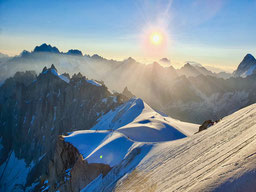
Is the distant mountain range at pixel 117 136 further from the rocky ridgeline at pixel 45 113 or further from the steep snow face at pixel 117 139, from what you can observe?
the rocky ridgeline at pixel 45 113

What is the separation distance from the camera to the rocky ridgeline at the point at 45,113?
3567 inches

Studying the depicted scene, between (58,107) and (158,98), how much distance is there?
106m

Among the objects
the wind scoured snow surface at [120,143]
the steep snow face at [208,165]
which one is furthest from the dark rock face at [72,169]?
the steep snow face at [208,165]

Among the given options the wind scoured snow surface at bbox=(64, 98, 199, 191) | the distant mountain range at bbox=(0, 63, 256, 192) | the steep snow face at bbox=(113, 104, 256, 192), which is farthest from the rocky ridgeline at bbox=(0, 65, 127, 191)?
the steep snow face at bbox=(113, 104, 256, 192)

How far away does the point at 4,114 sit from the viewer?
461 ft

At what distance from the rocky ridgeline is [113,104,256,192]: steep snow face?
62.0 metres

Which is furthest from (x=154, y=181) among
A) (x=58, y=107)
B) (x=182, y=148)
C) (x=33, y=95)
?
(x=33, y=95)

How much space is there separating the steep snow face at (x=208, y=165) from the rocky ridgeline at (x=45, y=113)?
62.0 metres

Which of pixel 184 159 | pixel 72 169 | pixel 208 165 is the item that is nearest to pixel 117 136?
pixel 72 169

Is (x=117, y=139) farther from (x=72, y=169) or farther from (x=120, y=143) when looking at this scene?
(x=72, y=169)

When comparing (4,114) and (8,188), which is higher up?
(4,114)

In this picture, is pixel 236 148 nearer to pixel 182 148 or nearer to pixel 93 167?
pixel 182 148

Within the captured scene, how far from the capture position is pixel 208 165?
34.0ft

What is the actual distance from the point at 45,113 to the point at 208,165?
118852 mm
